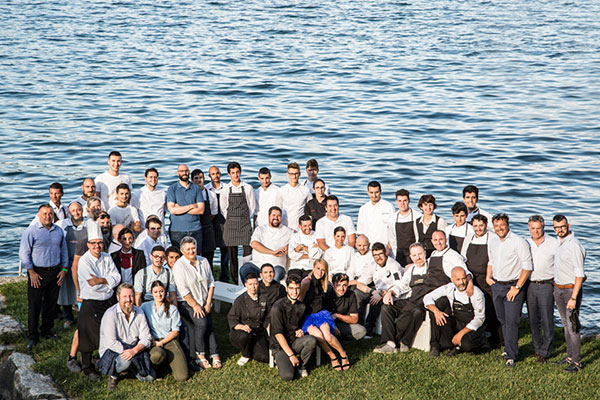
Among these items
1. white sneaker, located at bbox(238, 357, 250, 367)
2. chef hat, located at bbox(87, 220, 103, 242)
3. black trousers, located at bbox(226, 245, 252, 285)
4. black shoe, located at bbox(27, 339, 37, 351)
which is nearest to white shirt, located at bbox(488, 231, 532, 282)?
white sneaker, located at bbox(238, 357, 250, 367)

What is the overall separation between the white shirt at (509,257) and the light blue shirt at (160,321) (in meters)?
4.53

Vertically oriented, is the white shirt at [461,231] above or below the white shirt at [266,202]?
below

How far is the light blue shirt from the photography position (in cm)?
1098

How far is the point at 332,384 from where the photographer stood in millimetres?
10547

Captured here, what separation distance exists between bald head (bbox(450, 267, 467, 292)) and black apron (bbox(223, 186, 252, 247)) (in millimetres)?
4158

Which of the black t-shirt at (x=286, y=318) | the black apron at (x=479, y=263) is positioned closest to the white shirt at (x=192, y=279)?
the black t-shirt at (x=286, y=318)

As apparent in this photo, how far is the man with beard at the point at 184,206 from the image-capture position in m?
13.1

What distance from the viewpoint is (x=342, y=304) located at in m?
11.9

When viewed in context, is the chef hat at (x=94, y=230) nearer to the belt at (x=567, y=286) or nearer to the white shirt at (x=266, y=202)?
the white shirt at (x=266, y=202)

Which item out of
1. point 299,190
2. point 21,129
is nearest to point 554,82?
point 21,129

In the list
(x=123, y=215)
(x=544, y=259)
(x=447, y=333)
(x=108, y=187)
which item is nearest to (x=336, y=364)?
(x=447, y=333)

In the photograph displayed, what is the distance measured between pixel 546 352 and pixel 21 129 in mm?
23967

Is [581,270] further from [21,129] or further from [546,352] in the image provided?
[21,129]

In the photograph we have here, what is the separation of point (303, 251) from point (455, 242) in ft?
8.04
